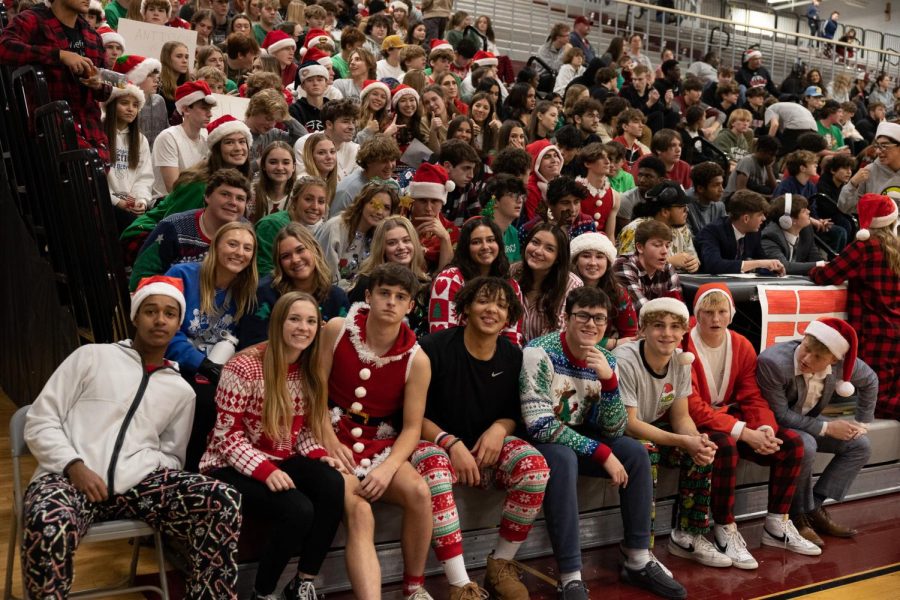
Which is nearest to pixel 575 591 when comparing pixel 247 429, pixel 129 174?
pixel 247 429

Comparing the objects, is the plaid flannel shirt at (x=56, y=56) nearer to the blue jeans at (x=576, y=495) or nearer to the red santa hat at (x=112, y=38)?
the red santa hat at (x=112, y=38)

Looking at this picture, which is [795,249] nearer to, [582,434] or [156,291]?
[582,434]

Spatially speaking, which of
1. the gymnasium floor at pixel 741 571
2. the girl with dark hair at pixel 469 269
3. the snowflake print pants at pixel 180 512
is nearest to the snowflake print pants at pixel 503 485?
the gymnasium floor at pixel 741 571

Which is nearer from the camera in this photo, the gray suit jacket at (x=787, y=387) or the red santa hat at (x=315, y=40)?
the gray suit jacket at (x=787, y=387)

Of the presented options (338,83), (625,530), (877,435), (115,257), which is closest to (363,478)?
(625,530)

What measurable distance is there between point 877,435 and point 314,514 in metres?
3.25

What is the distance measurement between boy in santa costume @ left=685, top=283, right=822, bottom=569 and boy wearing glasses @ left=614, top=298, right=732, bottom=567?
7cm

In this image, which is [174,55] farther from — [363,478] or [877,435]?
[877,435]

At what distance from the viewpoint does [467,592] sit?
3.50 metres

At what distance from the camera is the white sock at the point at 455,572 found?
3.52 m

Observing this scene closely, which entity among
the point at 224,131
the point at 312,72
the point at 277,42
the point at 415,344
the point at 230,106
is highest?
the point at 277,42

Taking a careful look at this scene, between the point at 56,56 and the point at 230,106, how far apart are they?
5.44 ft

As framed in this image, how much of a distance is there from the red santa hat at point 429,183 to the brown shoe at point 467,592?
214cm

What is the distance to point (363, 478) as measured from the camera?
11.7 feet
